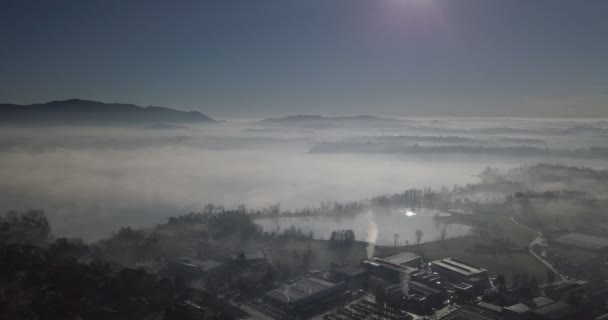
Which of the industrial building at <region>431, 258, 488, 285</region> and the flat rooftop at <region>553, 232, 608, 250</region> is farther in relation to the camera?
the flat rooftop at <region>553, 232, 608, 250</region>

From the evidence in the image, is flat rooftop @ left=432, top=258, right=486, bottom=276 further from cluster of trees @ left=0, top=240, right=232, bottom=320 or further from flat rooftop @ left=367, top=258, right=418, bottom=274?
cluster of trees @ left=0, top=240, right=232, bottom=320

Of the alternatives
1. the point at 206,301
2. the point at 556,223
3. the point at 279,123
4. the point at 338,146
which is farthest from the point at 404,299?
the point at 279,123

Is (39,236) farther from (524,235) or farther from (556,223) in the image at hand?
(556,223)

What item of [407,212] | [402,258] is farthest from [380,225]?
[402,258]

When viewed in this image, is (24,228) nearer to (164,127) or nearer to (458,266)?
(458,266)

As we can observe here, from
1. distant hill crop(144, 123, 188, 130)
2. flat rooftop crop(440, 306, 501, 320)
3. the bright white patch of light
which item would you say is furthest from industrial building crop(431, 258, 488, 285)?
distant hill crop(144, 123, 188, 130)
